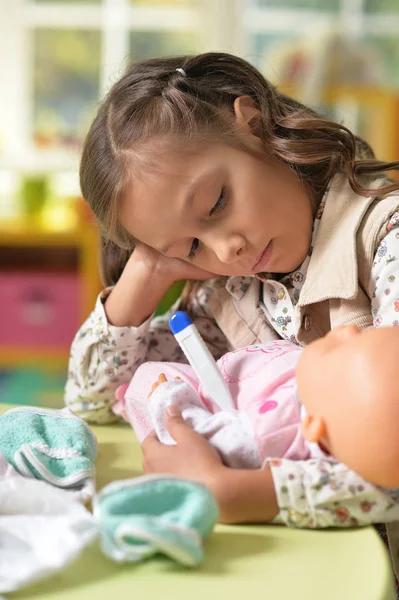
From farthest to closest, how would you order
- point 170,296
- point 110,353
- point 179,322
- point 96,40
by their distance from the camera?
1. point 96,40
2. point 170,296
3. point 110,353
4. point 179,322

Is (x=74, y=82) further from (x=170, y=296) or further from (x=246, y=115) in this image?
(x=246, y=115)

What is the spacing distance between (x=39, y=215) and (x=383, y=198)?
2.09 metres

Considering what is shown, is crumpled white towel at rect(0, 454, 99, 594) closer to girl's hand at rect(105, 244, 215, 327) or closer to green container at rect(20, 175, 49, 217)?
girl's hand at rect(105, 244, 215, 327)

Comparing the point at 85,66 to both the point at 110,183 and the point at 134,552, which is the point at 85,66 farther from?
the point at 134,552

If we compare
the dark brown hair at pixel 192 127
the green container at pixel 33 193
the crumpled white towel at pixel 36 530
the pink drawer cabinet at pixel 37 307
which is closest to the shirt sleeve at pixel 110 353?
the dark brown hair at pixel 192 127

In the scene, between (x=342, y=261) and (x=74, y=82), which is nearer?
(x=342, y=261)

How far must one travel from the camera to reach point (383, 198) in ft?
2.94

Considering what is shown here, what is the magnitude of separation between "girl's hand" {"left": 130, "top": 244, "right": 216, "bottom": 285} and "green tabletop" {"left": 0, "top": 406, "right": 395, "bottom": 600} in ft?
1.49

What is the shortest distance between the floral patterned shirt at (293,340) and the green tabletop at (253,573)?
19 mm

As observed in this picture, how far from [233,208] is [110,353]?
27cm

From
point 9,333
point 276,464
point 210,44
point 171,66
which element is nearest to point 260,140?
point 171,66

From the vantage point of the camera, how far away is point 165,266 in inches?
40.8

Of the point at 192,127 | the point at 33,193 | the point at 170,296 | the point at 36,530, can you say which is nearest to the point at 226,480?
the point at 36,530

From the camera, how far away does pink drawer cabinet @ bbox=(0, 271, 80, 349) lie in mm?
2672
